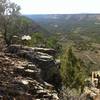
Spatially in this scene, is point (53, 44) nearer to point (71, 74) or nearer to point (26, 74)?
point (71, 74)

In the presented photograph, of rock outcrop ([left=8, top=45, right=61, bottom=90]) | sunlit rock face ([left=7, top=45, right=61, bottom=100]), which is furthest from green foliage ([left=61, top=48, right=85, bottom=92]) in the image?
rock outcrop ([left=8, top=45, right=61, bottom=90])

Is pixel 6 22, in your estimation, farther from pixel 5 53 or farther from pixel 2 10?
pixel 5 53

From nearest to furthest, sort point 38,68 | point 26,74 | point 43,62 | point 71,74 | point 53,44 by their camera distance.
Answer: point 26,74, point 38,68, point 43,62, point 71,74, point 53,44

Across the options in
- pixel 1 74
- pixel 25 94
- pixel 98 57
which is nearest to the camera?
pixel 25 94

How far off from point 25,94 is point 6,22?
29.3 meters

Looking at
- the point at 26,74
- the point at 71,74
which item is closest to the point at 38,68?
the point at 26,74

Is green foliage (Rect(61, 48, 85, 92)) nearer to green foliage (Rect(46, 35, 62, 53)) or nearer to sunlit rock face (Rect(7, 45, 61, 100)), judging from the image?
sunlit rock face (Rect(7, 45, 61, 100))

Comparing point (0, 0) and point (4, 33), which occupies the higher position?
point (0, 0)

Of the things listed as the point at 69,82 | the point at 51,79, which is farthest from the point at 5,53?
the point at 69,82

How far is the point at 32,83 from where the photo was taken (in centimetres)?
3231

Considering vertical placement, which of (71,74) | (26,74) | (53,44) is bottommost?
(71,74)

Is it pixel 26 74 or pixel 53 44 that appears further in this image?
pixel 53 44

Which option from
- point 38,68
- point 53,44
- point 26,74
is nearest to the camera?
point 26,74

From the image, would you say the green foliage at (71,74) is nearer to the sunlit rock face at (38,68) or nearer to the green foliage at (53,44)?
the sunlit rock face at (38,68)
